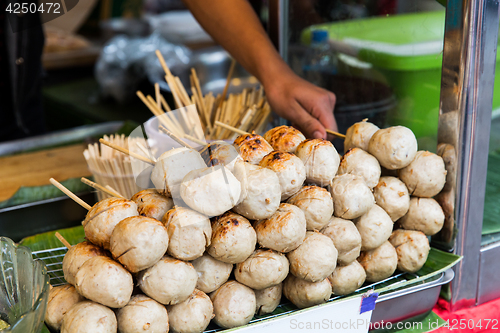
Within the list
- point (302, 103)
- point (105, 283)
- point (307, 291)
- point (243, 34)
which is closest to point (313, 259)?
point (307, 291)

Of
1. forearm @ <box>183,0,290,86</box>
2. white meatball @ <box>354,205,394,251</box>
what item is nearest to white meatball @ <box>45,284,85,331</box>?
white meatball @ <box>354,205,394,251</box>

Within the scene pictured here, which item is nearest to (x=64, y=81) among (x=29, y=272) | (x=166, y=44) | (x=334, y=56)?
(x=166, y=44)

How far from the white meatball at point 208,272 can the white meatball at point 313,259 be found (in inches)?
5.9

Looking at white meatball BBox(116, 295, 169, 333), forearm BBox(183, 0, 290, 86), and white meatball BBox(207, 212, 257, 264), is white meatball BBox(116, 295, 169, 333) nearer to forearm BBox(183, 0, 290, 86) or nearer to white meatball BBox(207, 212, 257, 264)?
white meatball BBox(207, 212, 257, 264)

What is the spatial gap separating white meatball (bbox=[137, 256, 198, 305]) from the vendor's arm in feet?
2.16

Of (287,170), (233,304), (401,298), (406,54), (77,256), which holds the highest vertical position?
(406,54)

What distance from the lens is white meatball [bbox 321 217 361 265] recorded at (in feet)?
3.20

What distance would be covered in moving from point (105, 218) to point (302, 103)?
33.8 inches

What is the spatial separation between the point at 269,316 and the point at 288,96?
0.83 m

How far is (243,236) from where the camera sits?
860 mm

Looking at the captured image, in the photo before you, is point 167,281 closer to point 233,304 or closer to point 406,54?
point 233,304

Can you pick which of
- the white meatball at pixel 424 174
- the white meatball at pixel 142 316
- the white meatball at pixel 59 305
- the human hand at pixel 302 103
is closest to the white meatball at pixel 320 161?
the white meatball at pixel 424 174

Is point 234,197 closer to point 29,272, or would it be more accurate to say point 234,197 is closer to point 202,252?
point 202,252

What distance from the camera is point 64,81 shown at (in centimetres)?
458
